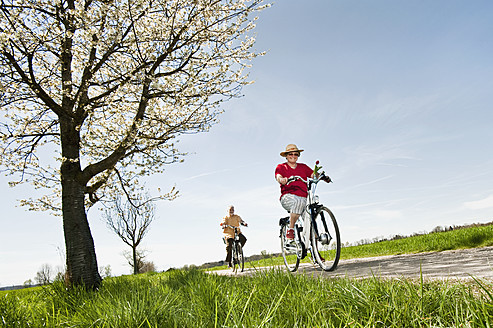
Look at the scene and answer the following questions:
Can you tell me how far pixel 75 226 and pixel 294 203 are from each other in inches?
217

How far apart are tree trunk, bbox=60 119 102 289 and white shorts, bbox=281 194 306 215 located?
507 centimetres

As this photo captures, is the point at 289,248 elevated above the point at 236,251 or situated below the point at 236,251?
above

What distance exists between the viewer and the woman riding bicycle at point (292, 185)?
20.9ft

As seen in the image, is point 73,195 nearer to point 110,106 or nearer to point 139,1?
point 110,106

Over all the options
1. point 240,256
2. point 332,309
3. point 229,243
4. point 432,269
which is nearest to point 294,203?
point 432,269

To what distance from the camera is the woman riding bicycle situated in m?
6.37

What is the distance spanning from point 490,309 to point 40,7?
1044cm

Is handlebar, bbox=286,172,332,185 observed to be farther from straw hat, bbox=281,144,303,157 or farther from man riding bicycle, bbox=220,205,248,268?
man riding bicycle, bbox=220,205,248,268

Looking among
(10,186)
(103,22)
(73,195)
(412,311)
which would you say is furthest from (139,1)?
(412,311)

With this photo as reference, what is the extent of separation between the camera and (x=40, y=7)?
8297mm

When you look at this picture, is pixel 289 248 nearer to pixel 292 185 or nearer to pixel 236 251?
pixel 292 185

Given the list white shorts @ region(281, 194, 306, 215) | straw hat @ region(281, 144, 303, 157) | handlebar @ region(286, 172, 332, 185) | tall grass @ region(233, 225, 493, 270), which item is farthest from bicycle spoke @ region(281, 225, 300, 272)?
straw hat @ region(281, 144, 303, 157)

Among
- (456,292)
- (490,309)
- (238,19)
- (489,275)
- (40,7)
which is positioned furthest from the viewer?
(238,19)

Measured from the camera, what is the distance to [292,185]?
6410 millimetres
